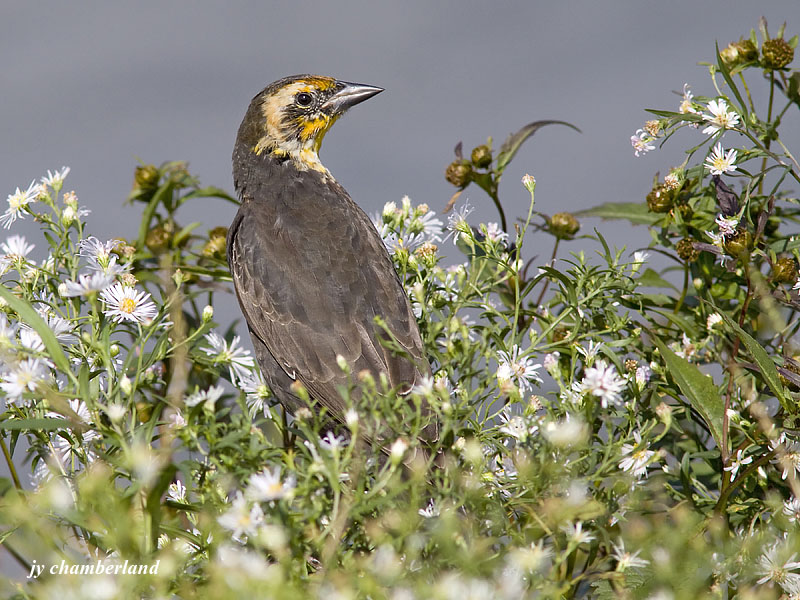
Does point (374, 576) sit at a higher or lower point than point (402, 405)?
lower

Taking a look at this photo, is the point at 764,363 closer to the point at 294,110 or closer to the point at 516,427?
the point at 516,427

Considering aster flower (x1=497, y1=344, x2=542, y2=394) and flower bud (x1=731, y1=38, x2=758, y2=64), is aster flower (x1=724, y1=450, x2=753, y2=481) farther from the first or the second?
flower bud (x1=731, y1=38, x2=758, y2=64)

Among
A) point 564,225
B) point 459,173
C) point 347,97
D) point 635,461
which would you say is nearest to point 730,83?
point 564,225

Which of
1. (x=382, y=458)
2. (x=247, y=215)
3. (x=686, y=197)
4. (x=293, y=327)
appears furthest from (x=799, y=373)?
(x=247, y=215)

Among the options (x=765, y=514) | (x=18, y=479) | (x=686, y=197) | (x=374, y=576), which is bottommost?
(x=765, y=514)

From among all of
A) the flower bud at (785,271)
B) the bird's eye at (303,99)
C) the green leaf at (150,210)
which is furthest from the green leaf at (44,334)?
the bird's eye at (303,99)

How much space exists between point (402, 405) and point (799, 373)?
3.06 feet

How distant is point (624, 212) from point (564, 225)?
0.64ft

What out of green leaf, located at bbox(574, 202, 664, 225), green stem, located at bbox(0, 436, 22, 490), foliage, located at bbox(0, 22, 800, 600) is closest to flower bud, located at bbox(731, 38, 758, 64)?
foliage, located at bbox(0, 22, 800, 600)

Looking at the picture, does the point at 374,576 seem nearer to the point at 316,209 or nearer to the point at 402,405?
the point at 402,405

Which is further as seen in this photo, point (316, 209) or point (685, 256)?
point (316, 209)

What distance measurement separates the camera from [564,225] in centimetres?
234

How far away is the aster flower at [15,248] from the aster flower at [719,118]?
1.54m

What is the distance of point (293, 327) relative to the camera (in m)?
2.56
